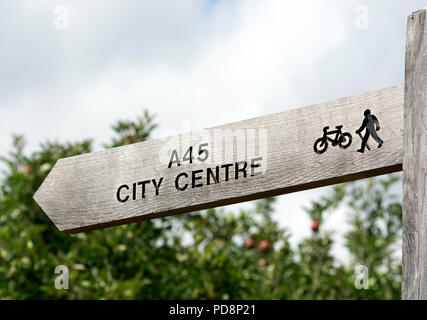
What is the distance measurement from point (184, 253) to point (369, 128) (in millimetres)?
3381

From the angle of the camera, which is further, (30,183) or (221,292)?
(30,183)

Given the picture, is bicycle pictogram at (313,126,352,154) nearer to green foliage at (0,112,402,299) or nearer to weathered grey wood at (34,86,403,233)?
weathered grey wood at (34,86,403,233)

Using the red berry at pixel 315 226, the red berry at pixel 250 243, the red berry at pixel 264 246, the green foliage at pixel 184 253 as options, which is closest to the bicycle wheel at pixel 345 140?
the green foliage at pixel 184 253

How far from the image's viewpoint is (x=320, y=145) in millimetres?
1747

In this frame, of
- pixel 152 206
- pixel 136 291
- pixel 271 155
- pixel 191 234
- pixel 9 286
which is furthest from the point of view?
pixel 191 234

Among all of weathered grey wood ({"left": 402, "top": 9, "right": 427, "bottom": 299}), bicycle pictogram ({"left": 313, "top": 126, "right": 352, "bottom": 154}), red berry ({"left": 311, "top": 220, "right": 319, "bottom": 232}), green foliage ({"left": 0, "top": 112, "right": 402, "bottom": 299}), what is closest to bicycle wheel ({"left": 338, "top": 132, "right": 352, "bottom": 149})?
bicycle pictogram ({"left": 313, "top": 126, "right": 352, "bottom": 154})

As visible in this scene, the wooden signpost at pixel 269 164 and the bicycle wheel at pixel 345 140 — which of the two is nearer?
the wooden signpost at pixel 269 164

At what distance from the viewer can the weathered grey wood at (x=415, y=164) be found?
1.48m

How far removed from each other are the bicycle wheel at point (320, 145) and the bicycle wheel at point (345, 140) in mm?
38

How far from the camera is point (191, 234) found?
507cm

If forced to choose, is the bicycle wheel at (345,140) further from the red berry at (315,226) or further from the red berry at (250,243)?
the red berry at (250,243)
